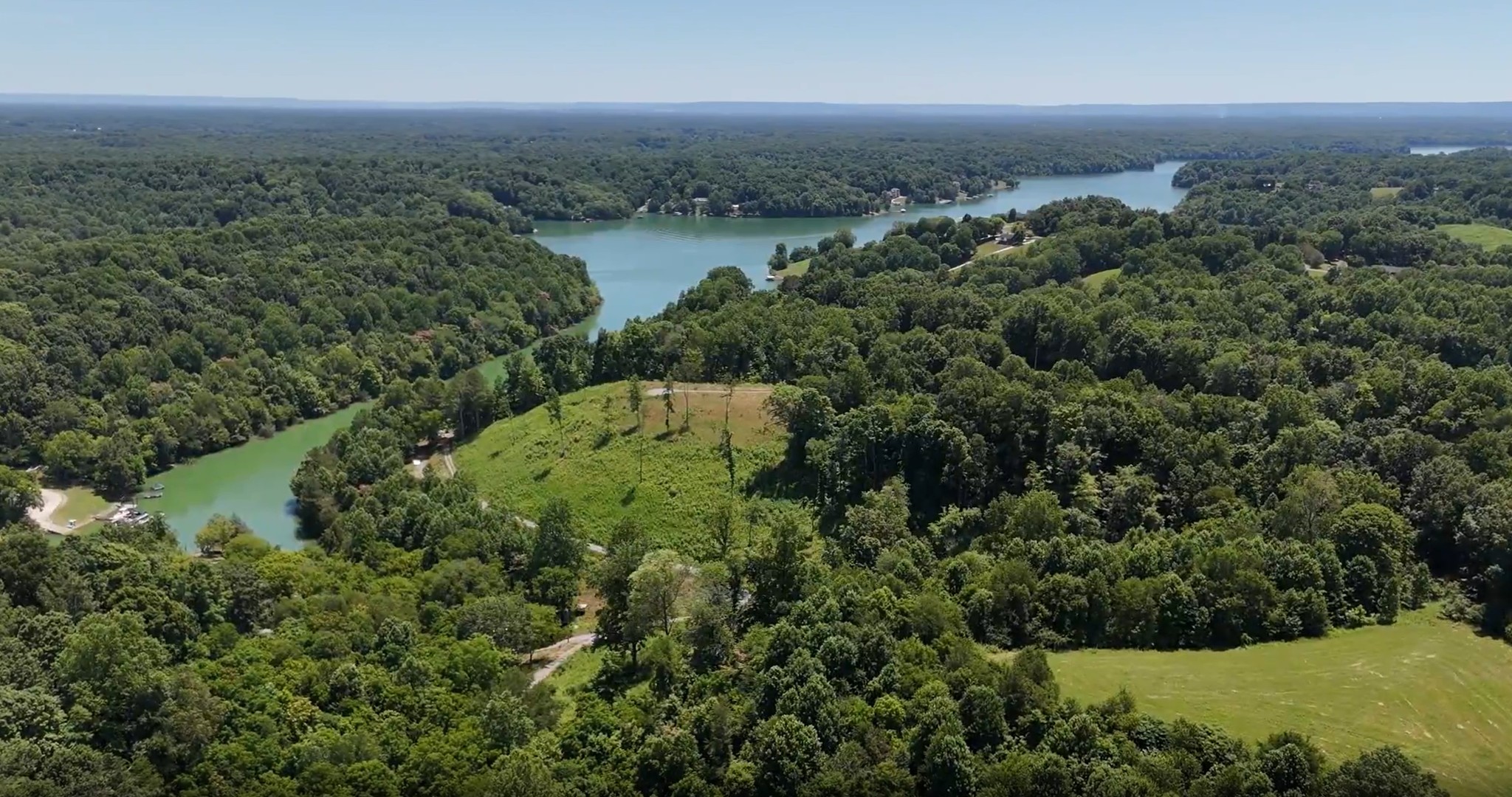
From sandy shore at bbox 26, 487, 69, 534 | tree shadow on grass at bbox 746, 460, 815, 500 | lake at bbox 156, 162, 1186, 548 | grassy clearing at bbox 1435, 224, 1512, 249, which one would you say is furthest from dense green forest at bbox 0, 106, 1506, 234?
grassy clearing at bbox 1435, 224, 1512, 249

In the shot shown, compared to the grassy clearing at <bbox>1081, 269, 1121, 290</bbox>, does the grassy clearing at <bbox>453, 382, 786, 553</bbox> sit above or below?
below

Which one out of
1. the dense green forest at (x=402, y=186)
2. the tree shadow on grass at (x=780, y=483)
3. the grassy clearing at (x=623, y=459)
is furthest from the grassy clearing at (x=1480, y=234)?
the dense green forest at (x=402, y=186)

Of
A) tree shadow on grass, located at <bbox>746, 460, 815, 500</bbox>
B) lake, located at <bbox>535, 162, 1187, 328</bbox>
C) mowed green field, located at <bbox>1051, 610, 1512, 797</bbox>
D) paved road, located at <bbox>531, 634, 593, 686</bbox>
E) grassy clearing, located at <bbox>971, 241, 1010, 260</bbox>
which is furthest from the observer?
lake, located at <bbox>535, 162, 1187, 328</bbox>

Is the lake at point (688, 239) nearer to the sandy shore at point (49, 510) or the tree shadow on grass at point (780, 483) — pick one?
the tree shadow on grass at point (780, 483)

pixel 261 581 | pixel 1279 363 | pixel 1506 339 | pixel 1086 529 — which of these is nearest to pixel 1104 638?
pixel 1086 529

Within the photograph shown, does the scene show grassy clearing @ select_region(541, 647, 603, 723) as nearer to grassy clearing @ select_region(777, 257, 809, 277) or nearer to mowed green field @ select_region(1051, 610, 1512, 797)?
mowed green field @ select_region(1051, 610, 1512, 797)

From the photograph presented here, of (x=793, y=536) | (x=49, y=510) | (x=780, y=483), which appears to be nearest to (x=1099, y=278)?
(x=780, y=483)
